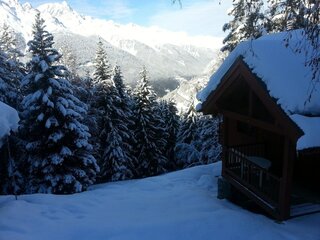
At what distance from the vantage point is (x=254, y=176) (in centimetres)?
1120

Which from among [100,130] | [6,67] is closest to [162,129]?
[100,130]

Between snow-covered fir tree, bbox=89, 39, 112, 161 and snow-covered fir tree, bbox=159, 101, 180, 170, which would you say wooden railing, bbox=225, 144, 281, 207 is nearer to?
snow-covered fir tree, bbox=89, 39, 112, 161

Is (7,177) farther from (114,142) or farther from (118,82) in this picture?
(118,82)

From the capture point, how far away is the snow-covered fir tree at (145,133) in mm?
32844

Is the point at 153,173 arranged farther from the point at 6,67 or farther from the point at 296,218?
the point at 296,218

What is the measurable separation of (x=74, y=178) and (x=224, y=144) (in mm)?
10607

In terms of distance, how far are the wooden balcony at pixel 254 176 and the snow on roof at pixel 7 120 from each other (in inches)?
282

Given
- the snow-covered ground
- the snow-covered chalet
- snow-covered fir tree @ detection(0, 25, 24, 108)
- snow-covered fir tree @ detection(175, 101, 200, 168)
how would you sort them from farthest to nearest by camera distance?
1. snow-covered fir tree @ detection(175, 101, 200, 168)
2. snow-covered fir tree @ detection(0, 25, 24, 108)
3. the snow-covered ground
4. the snow-covered chalet

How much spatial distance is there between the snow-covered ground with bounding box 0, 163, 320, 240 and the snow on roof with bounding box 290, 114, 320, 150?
2.49m

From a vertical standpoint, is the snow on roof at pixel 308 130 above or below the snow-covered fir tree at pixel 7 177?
above

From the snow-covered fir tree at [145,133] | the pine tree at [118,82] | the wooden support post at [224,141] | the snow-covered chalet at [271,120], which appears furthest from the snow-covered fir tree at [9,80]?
the wooden support post at [224,141]

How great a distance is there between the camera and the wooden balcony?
376 inches

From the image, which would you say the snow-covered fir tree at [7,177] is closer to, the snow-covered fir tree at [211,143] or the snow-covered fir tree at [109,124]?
the snow-covered fir tree at [109,124]

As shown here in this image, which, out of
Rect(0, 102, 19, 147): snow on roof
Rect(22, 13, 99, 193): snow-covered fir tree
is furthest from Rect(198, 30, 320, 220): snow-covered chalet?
Rect(22, 13, 99, 193): snow-covered fir tree
